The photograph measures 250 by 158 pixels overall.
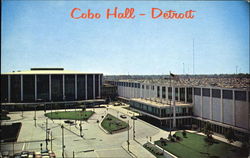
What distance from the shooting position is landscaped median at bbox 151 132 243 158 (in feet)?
90.8

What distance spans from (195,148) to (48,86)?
55507mm

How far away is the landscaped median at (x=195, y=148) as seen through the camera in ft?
90.8

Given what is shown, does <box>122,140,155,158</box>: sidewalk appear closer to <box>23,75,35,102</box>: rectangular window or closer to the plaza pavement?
the plaza pavement

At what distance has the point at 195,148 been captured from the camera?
30328 mm

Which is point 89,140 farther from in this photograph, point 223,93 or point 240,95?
point 240,95

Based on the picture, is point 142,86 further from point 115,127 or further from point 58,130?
point 58,130

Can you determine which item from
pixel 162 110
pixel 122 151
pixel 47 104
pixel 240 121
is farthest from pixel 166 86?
pixel 47 104

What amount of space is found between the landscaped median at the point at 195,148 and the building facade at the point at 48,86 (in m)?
48.4

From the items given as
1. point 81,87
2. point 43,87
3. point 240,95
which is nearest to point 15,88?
point 43,87

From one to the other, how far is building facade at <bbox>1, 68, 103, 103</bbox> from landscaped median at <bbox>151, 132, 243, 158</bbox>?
4840cm

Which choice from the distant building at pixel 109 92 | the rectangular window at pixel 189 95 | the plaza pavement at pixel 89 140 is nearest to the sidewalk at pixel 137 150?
the plaza pavement at pixel 89 140

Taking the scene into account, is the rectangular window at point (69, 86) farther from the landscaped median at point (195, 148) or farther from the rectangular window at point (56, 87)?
the landscaped median at point (195, 148)

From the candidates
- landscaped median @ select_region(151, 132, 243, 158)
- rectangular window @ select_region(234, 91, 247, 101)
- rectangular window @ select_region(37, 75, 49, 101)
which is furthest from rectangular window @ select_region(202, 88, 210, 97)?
rectangular window @ select_region(37, 75, 49, 101)

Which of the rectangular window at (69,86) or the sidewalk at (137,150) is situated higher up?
the rectangular window at (69,86)
